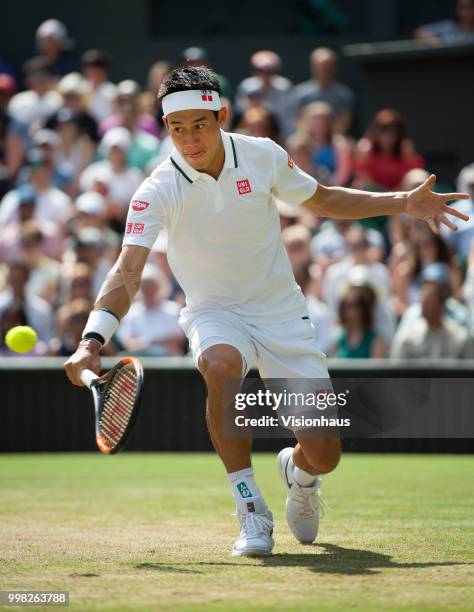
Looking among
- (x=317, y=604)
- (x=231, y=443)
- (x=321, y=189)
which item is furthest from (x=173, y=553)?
(x=321, y=189)

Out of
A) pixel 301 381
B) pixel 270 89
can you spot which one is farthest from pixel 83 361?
pixel 270 89

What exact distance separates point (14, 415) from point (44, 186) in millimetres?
3384

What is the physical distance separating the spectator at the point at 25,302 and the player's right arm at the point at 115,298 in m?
6.54

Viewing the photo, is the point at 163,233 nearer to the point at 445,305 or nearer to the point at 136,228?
the point at 445,305

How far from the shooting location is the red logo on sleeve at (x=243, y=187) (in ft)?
20.1

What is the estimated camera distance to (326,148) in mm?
13773

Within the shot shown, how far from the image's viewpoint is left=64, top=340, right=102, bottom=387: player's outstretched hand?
18.0ft

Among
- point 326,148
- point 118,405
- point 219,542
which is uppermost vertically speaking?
point 326,148

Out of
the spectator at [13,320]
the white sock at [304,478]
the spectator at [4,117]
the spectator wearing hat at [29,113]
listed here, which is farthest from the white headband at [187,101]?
the spectator at [4,117]

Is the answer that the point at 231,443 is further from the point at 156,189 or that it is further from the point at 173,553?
the point at 156,189

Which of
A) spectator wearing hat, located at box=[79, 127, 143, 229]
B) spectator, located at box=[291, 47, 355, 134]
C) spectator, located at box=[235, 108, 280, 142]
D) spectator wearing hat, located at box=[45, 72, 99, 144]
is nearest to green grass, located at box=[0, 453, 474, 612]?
spectator, located at box=[235, 108, 280, 142]

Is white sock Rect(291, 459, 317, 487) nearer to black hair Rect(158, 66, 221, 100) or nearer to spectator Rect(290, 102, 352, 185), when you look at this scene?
black hair Rect(158, 66, 221, 100)

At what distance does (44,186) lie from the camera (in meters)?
14.3

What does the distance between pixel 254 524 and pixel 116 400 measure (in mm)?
849
